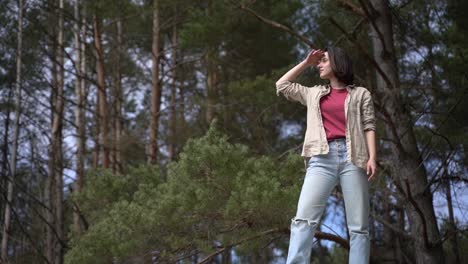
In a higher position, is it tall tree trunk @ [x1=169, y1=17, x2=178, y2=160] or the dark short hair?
tall tree trunk @ [x1=169, y1=17, x2=178, y2=160]

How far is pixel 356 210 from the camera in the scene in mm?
2838

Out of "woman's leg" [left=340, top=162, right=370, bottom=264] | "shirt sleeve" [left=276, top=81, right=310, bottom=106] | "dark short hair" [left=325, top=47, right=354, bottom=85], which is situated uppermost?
"dark short hair" [left=325, top=47, right=354, bottom=85]

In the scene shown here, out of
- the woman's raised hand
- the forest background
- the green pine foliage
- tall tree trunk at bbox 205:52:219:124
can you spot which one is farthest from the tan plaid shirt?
tall tree trunk at bbox 205:52:219:124

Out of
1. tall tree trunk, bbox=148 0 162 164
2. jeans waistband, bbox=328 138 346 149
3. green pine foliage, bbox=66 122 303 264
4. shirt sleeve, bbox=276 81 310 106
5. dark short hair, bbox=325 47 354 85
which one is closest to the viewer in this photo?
jeans waistband, bbox=328 138 346 149

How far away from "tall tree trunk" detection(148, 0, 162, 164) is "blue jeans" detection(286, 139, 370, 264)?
7.19 m

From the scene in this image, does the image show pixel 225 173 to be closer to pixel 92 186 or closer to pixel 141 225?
pixel 141 225

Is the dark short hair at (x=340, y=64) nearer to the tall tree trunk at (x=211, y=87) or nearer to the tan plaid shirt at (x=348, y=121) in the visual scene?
the tan plaid shirt at (x=348, y=121)

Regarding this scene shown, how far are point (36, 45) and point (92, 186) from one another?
119 inches

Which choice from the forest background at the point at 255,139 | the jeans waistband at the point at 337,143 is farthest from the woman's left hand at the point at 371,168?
the forest background at the point at 255,139

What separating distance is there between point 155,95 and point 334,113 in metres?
7.82

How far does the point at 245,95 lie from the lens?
8711mm

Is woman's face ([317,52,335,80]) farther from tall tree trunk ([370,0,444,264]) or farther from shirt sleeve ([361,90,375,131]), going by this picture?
tall tree trunk ([370,0,444,264])

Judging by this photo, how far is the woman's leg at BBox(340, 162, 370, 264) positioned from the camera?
2814 millimetres

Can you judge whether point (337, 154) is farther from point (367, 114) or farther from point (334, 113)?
point (367, 114)
